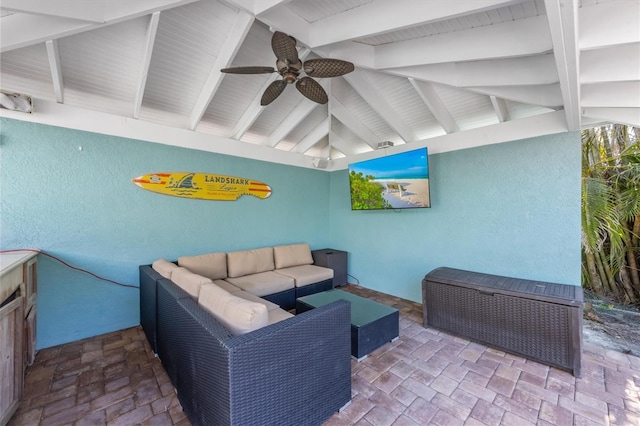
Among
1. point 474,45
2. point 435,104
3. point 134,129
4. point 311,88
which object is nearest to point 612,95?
point 474,45

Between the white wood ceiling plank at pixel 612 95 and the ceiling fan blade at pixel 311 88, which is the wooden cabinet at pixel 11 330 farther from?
the white wood ceiling plank at pixel 612 95

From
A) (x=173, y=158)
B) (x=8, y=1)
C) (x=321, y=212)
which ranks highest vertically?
(x=8, y=1)

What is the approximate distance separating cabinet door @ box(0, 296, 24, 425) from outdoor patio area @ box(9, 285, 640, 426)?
0.52 feet

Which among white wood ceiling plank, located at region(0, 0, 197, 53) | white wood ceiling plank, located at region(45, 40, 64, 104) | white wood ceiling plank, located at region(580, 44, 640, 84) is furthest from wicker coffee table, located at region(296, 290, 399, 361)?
white wood ceiling plank, located at region(45, 40, 64, 104)

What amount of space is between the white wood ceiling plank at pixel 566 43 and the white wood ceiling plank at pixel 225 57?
81.2 inches

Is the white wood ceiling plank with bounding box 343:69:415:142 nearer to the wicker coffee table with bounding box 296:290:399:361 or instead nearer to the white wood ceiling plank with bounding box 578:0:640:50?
the white wood ceiling plank with bounding box 578:0:640:50

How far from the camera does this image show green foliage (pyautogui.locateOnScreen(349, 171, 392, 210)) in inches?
166

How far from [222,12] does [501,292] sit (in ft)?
13.0

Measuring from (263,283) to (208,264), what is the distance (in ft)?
2.78

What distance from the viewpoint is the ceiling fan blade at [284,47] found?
6.47 feet

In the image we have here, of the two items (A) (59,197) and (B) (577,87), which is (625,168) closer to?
(B) (577,87)

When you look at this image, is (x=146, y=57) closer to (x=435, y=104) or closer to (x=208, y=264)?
A: (x=208, y=264)

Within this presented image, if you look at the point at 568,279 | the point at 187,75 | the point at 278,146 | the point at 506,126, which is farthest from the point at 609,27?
the point at 278,146

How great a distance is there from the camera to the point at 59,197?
2.73 meters
